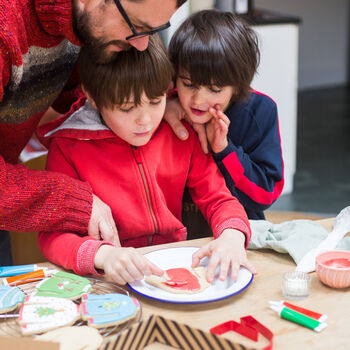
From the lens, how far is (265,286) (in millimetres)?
1049

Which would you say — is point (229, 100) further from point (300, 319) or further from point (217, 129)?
A: point (300, 319)

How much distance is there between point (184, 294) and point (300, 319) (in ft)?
0.72

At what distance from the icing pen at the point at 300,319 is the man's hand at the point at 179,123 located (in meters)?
0.56

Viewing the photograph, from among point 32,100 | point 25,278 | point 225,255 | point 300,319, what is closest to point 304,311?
point 300,319

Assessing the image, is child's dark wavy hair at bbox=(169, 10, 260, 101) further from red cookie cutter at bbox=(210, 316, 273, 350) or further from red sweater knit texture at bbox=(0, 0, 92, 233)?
red cookie cutter at bbox=(210, 316, 273, 350)

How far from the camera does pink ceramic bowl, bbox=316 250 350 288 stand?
39.8 inches

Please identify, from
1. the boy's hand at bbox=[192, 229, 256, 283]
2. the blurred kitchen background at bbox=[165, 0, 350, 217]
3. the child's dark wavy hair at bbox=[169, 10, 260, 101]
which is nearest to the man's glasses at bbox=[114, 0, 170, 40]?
the child's dark wavy hair at bbox=[169, 10, 260, 101]

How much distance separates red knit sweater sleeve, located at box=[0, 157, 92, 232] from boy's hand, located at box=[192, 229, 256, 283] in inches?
10.7

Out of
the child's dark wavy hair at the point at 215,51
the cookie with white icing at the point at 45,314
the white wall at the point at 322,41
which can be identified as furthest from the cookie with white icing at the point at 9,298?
the white wall at the point at 322,41

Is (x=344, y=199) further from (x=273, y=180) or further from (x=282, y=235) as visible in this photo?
(x=282, y=235)

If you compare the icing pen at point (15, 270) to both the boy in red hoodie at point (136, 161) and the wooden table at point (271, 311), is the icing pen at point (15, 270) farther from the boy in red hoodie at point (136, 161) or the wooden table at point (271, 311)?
the wooden table at point (271, 311)

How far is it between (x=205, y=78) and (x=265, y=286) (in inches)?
22.1

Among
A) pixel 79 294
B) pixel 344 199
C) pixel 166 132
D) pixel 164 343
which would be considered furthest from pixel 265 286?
pixel 344 199

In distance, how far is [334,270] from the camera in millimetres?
1009
